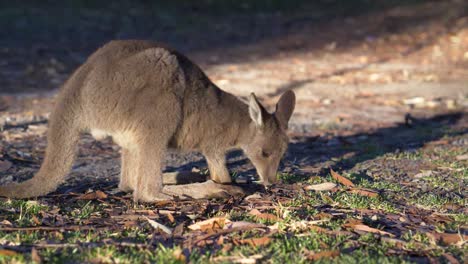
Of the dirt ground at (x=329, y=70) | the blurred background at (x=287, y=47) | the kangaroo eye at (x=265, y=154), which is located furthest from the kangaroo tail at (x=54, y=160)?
the blurred background at (x=287, y=47)

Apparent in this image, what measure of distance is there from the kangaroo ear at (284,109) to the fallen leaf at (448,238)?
2.11 m

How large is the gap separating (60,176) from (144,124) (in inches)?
28.4

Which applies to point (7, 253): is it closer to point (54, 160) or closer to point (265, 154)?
point (54, 160)

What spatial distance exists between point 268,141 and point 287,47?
11.5 metres

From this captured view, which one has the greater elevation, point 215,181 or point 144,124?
point 144,124

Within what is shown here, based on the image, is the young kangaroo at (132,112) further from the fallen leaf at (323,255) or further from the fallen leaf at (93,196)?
the fallen leaf at (323,255)

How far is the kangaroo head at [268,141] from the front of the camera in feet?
20.7

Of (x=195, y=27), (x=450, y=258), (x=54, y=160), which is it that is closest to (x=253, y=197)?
(x=54, y=160)

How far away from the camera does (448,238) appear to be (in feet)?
15.0

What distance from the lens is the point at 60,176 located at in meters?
5.48

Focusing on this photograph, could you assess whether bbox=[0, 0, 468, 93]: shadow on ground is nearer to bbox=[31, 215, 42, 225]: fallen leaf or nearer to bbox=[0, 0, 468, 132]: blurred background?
bbox=[0, 0, 468, 132]: blurred background

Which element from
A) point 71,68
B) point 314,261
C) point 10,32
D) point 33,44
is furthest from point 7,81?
point 314,261

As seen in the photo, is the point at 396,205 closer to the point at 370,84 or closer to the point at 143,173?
the point at 143,173

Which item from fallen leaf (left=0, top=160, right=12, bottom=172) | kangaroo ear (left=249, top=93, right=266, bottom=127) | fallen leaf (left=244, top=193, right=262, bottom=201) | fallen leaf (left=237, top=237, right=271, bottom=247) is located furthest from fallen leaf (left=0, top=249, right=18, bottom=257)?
fallen leaf (left=0, top=160, right=12, bottom=172)
